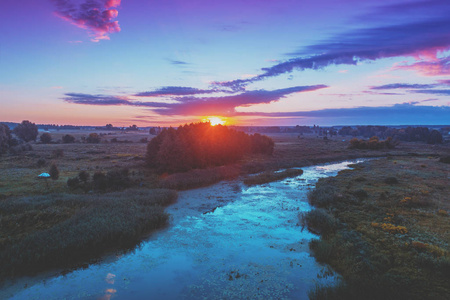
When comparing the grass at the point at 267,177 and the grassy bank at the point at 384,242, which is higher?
the grassy bank at the point at 384,242

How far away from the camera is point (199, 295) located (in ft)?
37.8

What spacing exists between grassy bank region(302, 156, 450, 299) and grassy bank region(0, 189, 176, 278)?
1244 centimetres

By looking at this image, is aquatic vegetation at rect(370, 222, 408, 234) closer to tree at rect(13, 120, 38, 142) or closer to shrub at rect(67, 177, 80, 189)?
shrub at rect(67, 177, 80, 189)

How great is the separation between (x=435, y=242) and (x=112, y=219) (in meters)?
21.2

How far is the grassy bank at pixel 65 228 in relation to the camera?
13.7 metres

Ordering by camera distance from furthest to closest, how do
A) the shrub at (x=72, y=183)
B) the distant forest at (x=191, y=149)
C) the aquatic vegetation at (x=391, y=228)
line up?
1. the distant forest at (x=191, y=149)
2. the shrub at (x=72, y=183)
3. the aquatic vegetation at (x=391, y=228)

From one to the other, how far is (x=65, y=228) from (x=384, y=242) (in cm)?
2041

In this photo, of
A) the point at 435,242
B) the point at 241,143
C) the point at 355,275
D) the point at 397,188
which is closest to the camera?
the point at 355,275

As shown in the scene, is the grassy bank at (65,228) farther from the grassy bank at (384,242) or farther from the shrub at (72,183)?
the grassy bank at (384,242)

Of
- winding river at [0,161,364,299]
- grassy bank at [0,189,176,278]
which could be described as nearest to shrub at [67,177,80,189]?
grassy bank at [0,189,176,278]

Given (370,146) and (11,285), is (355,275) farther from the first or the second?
(370,146)

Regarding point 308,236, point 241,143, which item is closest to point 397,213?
point 308,236

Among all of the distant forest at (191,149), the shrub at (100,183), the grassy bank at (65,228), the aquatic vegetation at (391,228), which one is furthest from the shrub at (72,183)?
the aquatic vegetation at (391,228)

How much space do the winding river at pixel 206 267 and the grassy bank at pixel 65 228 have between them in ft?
3.96
